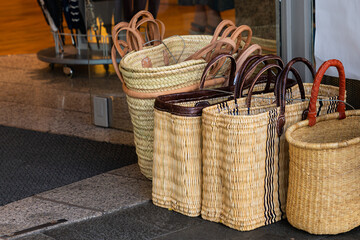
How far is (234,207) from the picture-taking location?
2.21 m

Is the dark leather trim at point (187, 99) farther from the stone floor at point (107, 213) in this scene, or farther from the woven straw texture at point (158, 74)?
the stone floor at point (107, 213)

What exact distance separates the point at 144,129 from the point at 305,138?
770 millimetres

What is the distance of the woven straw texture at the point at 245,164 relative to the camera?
84.5 inches

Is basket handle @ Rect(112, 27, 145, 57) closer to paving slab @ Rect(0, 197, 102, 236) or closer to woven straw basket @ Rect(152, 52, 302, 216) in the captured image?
woven straw basket @ Rect(152, 52, 302, 216)

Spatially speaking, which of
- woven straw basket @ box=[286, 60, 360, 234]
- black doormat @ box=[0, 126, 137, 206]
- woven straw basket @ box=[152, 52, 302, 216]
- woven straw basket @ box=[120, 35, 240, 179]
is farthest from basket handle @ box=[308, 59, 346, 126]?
black doormat @ box=[0, 126, 137, 206]

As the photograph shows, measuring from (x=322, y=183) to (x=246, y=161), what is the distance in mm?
280

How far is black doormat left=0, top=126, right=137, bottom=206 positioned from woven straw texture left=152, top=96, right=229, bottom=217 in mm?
645

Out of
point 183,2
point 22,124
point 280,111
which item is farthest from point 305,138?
point 22,124

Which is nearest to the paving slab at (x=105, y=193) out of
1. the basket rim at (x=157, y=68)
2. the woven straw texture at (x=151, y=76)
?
the woven straw texture at (x=151, y=76)

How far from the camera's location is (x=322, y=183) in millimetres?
2090

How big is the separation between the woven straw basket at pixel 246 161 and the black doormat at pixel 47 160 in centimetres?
89

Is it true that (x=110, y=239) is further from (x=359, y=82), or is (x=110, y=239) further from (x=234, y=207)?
(x=359, y=82)

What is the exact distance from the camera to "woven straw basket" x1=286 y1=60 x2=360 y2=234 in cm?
207

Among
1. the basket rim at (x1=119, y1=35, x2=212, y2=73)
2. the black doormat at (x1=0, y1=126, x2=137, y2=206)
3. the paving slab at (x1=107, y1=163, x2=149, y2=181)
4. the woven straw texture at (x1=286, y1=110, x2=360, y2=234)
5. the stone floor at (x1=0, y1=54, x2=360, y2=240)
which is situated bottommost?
the black doormat at (x1=0, y1=126, x2=137, y2=206)
